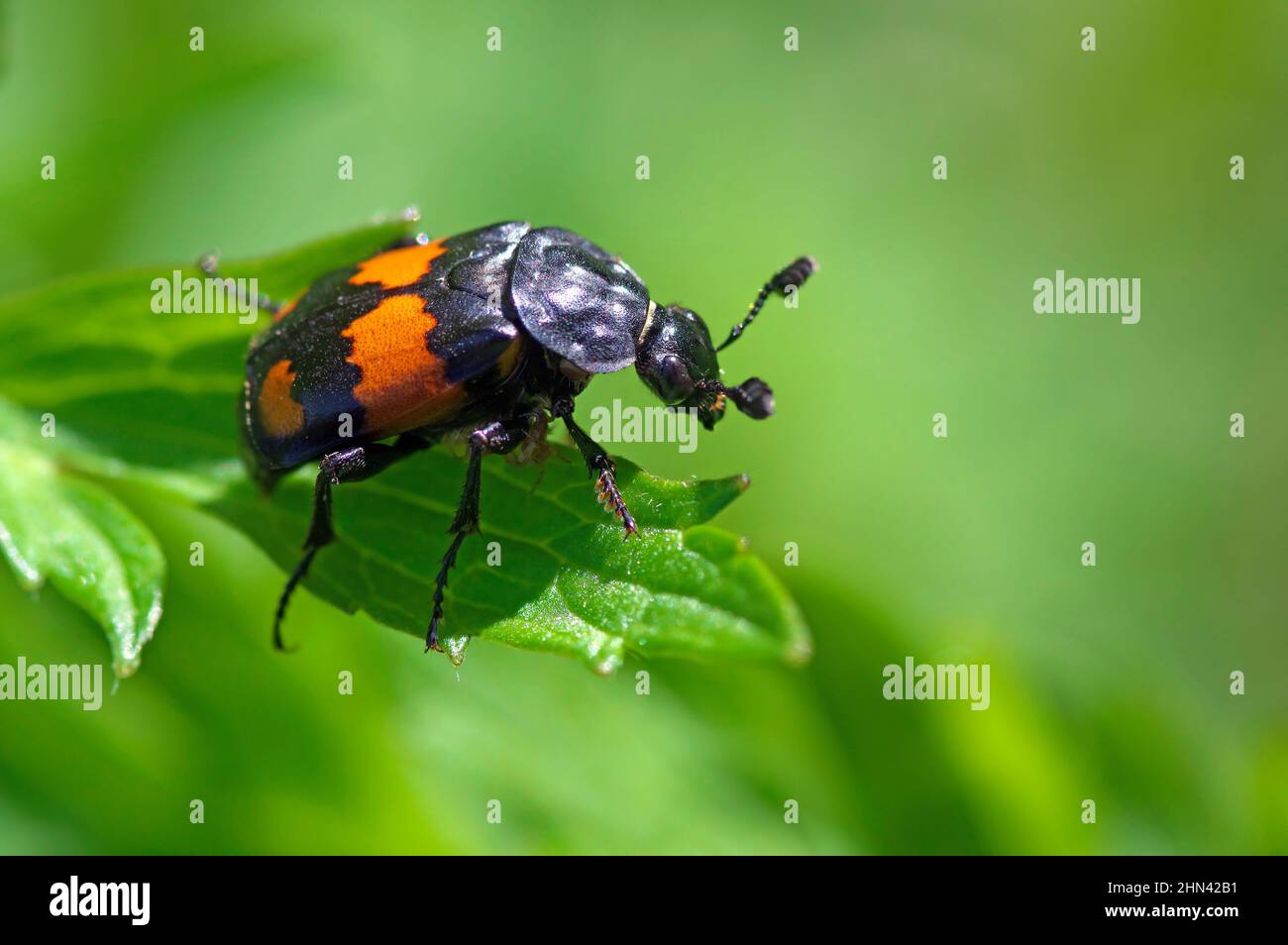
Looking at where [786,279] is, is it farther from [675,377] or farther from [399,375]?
[399,375]

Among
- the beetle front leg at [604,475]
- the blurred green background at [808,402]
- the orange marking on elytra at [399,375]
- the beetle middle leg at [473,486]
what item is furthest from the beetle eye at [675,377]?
the blurred green background at [808,402]

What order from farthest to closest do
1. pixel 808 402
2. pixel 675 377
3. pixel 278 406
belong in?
pixel 808 402, pixel 675 377, pixel 278 406

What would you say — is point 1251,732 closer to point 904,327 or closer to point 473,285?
point 904,327

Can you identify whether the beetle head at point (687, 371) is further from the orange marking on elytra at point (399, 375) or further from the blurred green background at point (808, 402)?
the blurred green background at point (808, 402)

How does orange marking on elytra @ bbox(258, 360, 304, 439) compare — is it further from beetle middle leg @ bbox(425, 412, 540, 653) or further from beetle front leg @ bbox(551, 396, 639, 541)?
beetle front leg @ bbox(551, 396, 639, 541)

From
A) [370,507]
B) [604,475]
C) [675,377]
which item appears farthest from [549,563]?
[675,377]

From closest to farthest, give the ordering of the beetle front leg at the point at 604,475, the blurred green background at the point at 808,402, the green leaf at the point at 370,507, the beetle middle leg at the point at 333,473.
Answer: the green leaf at the point at 370,507
the beetle front leg at the point at 604,475
the beetle middle leg at the point at 333,473
the blurred green background at the point at 808,402

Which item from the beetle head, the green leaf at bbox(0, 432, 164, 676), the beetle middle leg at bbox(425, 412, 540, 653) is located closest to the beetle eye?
the beetle head
